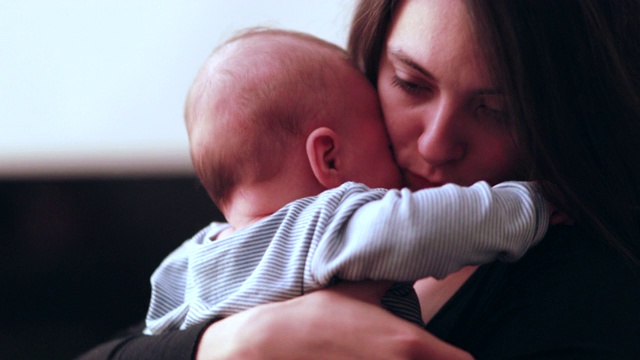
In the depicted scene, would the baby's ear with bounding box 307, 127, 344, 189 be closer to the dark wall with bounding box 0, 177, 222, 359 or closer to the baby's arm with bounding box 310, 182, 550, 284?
the baby's arm with bounding box 310, 182, 550, 284

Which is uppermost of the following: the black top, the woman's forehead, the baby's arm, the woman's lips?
the woman's forehead

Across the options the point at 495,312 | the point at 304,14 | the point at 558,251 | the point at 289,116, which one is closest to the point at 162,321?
the point at 289,116

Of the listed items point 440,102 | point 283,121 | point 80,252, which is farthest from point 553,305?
point 80,252

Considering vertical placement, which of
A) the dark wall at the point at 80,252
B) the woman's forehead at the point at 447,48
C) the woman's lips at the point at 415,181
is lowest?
the dark wall at the point at 80,252

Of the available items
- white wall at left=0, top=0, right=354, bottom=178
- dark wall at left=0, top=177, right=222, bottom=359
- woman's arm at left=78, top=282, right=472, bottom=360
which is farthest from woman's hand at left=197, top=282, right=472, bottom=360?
white wall at left=0, top=0, right=354, bottom=178

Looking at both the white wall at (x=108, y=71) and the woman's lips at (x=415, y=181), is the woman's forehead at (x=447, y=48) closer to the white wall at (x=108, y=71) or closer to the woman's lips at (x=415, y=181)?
the woman's lips at (x=415, y=181)

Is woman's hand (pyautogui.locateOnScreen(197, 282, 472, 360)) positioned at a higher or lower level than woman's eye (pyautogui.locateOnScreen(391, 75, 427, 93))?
lower

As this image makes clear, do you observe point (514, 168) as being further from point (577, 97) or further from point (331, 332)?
point (331, 332)

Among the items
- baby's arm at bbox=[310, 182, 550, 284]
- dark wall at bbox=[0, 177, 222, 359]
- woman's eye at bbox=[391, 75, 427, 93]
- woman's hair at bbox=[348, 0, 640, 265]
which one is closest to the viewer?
baby's arm at bbox=[310, 182, 550, 284]

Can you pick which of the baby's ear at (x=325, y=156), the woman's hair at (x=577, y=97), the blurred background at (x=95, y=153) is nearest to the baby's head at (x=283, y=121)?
the baby's ear at (x=325, y=156)

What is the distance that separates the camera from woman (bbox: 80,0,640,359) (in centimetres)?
104

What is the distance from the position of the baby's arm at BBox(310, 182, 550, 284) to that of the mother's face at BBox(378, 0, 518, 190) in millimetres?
214

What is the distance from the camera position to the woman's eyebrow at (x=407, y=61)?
1225 mm

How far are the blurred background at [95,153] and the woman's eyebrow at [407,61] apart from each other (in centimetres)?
131
